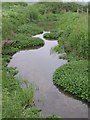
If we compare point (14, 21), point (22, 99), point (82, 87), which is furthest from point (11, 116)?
point (14, 21)

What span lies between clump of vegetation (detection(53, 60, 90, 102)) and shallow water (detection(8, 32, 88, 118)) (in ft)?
1.00

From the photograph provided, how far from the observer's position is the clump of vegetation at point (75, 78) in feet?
36.0

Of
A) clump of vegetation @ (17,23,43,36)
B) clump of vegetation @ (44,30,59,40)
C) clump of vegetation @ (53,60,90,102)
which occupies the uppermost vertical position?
clump of vegetation @ (53,60,90,102)

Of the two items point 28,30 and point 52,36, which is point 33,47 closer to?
point 52,36

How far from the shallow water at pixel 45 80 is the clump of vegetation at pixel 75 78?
30 cm

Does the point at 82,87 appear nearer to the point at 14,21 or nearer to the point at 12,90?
the point at 12,90

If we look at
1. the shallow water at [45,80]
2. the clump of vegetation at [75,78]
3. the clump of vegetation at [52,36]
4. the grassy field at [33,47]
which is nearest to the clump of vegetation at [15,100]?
the grassy field at [33,47]

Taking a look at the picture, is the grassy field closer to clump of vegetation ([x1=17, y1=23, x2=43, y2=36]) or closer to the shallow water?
clump of vegetation ([x1=17, y1=23, x2=43, y2=36])

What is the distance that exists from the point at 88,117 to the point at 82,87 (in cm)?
173

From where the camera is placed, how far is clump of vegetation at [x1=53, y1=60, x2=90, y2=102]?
10961 mm

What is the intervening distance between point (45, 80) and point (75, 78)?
1.73 metres

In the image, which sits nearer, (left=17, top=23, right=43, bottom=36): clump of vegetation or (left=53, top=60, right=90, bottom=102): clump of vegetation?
(left=53, top=60, right=90, bottom=102): clump of vegetation

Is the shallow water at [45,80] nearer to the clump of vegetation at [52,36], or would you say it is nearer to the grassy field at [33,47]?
the grassy field at [33,47]

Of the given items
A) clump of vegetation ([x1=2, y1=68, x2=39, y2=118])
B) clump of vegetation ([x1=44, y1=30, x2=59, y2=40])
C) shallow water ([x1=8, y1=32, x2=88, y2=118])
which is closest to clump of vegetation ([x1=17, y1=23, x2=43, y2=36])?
clump of vegetation ([x1=44, y1=30, x2=59, y2=40])
